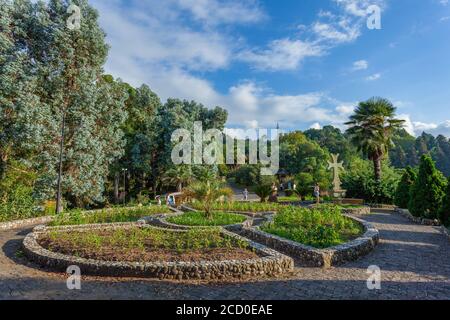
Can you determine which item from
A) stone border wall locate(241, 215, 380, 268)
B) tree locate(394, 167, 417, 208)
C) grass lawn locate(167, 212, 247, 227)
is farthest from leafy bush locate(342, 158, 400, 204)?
stone border wall locate(241, 215, 380, 268)

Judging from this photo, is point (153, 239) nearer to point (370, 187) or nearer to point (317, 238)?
point (317, 238)

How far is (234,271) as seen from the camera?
21.6 ft

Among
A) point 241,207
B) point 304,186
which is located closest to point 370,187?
point 304,186

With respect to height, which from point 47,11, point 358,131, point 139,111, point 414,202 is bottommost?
point 414,202

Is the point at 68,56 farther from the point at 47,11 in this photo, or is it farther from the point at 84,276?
the point at 84,276

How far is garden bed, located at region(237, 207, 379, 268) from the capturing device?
777cm

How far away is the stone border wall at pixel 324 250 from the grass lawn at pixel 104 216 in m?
7.34

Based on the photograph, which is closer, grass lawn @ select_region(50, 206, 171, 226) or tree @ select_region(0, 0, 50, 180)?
grass lawn @ select_region(50, 206, 171, 226)

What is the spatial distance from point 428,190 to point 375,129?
39.6 ft

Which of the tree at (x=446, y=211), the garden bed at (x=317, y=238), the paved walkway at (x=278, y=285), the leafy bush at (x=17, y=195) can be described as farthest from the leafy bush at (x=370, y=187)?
the leafy bush at (x=17, y=195)

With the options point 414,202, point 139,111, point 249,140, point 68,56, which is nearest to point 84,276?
point 414,202

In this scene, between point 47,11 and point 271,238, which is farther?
point 47,11

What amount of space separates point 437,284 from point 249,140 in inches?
1810

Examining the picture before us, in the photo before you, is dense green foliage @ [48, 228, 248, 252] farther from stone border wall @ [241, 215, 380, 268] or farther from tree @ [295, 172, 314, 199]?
tree @ [295, 172, 314, 199]
